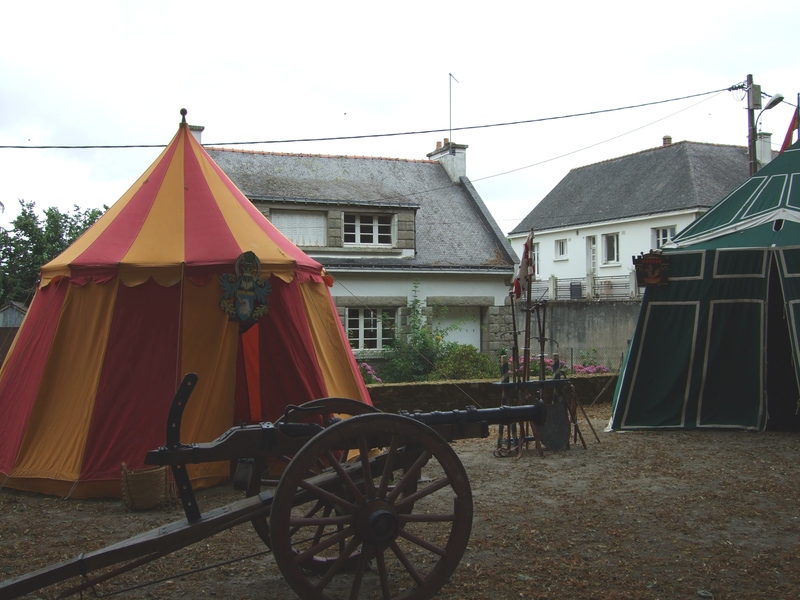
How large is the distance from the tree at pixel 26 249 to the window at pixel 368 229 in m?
8.29

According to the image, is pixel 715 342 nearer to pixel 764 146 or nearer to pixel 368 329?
pixel 368 329

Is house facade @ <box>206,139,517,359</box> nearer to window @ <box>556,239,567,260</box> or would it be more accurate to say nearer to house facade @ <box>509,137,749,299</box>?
house facade @ <box>509,137,749,299</box>

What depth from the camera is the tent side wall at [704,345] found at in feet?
33.4

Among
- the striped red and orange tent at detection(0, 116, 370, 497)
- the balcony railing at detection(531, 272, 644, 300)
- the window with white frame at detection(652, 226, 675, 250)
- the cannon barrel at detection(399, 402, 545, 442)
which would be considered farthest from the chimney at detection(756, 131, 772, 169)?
the cannon barrel at detection(399, 402, 545, 442)

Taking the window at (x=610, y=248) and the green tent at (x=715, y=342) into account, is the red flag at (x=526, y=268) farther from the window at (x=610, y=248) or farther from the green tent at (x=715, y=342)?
the window at (x=610, y=248)

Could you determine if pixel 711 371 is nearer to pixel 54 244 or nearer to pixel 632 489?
pixel 632 489

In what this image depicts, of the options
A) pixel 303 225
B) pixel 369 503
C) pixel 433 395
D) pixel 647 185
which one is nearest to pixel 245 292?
pixel 369 503

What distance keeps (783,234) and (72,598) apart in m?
8.95

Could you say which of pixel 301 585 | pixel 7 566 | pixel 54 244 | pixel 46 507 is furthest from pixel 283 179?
pixel 301 585

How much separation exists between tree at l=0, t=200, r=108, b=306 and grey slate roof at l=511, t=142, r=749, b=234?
16341mm

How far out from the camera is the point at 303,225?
1758cm

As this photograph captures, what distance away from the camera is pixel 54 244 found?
892 inches

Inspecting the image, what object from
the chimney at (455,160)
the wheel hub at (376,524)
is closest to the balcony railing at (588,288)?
the chimney at (455,160)

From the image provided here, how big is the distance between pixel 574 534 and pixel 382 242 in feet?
43.4
